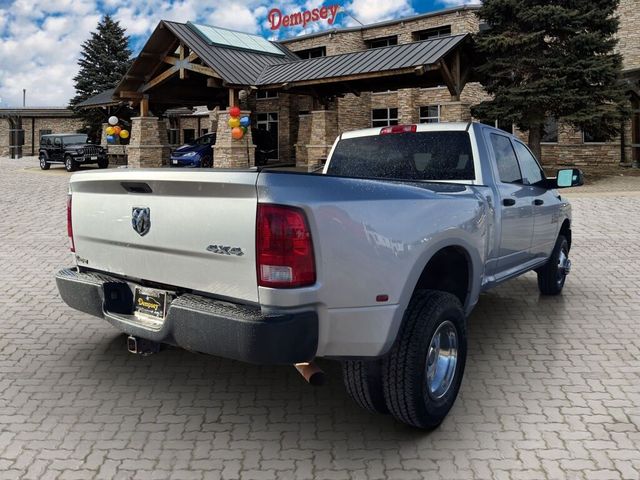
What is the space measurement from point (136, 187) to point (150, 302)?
67cm

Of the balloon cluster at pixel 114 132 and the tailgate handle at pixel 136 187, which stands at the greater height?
the balloon cluster at pixel 114 132

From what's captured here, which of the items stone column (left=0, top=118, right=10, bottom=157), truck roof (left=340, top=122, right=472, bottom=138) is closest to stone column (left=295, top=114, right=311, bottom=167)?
truck roof (left=340, top=122, right=472, bottom=138)

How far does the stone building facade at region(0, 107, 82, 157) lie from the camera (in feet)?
192

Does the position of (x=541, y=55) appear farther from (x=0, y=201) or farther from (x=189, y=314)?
(x=189, y=314)

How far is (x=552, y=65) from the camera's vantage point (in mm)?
22562

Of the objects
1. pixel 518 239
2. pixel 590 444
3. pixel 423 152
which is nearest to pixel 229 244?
pixel 590 444

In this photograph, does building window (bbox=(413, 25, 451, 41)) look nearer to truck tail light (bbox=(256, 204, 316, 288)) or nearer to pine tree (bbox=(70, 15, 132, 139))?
pine tree (bbox=(70, 15, 132, 139))

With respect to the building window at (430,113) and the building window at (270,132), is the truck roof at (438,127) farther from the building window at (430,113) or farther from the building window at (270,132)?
the building window at (270,132)

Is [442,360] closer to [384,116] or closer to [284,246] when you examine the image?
[284,246]

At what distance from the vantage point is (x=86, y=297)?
13.4 feet

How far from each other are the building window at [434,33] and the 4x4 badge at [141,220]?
34.6 m

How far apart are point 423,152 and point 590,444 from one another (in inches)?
106

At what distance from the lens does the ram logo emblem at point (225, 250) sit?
3.19 meters

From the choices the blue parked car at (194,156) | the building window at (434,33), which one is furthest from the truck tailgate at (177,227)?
the building window at (434,33)
